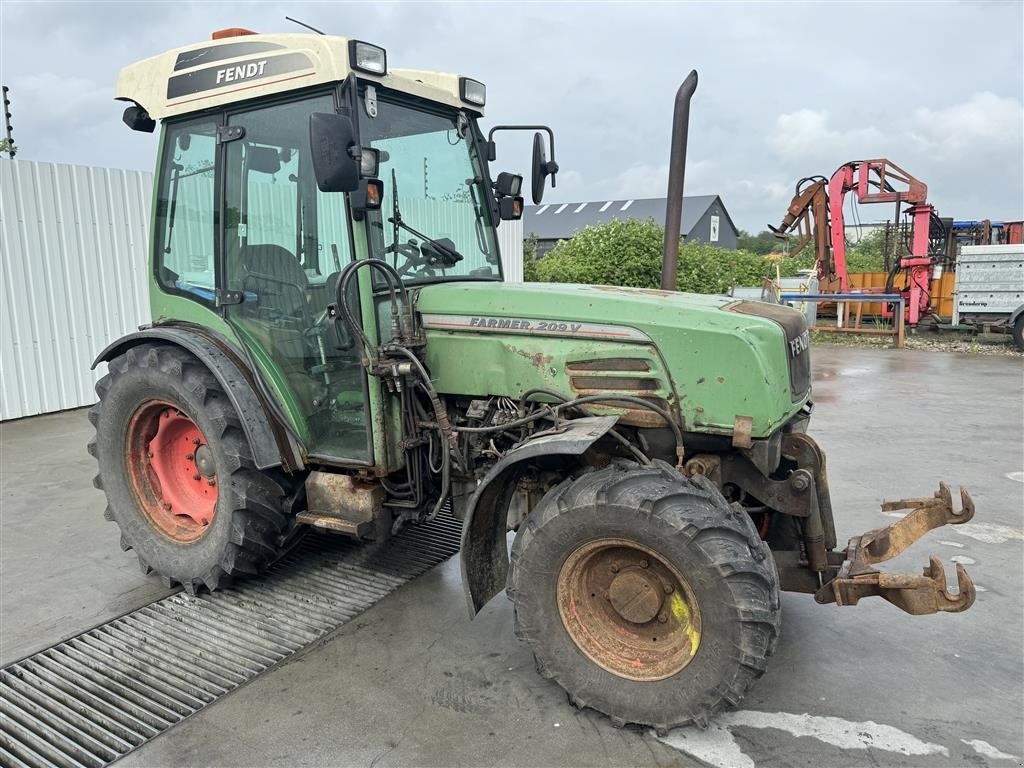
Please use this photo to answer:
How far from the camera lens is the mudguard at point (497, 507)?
2854mm

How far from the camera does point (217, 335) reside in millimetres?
3891

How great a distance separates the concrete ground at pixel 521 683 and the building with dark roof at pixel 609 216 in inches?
1067

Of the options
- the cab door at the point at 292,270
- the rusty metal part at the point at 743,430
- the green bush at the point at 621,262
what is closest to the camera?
the rusty metal part at the point at 743,430

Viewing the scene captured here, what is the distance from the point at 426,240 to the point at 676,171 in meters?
1.40

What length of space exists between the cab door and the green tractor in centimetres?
1

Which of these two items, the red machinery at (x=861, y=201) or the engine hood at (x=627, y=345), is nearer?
the engine hood at (x=627, y=345)

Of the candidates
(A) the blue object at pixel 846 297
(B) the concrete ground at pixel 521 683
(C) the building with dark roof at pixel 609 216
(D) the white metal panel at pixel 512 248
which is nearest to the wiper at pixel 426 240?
(B) the concrete ground at pixel 521 683

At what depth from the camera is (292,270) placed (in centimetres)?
361

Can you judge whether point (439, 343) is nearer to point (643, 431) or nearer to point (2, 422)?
point (643, 431)

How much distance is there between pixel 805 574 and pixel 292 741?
2221mm

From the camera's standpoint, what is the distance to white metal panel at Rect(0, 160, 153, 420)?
27.0 feet

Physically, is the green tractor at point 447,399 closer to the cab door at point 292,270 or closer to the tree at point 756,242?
the cab door at point 292,270

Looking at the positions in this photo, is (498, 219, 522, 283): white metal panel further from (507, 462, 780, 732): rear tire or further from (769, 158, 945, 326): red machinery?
(507, 462, 780, 732): rear tire

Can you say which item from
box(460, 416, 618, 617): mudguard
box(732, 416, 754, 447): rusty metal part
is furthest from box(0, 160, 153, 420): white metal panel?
box(732, 416, 754, 447): rusty metal part
